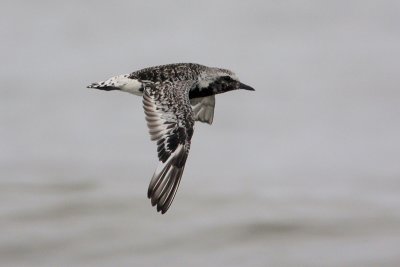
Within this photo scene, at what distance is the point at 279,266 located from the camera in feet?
41.0

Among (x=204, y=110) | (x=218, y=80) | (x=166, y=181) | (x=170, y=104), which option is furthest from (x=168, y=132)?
(x=204, y=110)

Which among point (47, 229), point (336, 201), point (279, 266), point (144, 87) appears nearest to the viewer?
point (144, 87)

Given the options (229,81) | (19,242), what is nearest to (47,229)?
(19,242)

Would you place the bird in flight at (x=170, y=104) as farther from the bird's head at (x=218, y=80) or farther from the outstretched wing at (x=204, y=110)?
the outstretched wing at (x=204, y=110)

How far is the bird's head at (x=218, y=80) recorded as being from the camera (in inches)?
448

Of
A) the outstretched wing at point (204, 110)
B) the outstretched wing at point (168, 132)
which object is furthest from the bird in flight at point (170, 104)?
the outstretched wing at point (204, 110)

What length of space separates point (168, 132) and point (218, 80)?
1170mm

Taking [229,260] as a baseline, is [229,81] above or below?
above

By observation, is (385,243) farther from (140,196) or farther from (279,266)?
(140,196)

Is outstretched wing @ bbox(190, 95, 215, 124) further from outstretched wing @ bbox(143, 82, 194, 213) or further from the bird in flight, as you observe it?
outstretched wing @ bbox(143, 82, 194, 213)

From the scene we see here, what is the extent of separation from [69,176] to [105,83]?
3.65 metres

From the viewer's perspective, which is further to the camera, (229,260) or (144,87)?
(229,260)

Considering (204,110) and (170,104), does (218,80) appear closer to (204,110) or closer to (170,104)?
(204,110)

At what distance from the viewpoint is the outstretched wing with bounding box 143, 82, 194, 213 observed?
10.2 m
